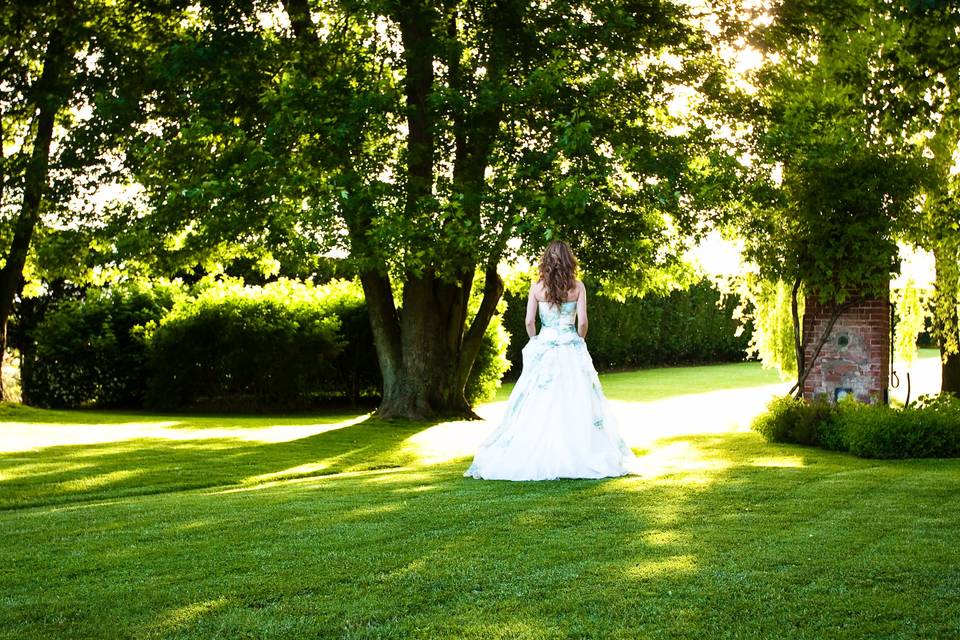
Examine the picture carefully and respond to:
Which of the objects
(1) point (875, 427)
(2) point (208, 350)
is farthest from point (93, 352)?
(1) point (875, 427)

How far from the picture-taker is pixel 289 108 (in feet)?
45.4

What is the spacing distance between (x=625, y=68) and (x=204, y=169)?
646 centimetres

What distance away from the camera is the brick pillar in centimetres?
1562

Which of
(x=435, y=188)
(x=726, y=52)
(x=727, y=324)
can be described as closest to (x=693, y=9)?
(x=726, y=52)

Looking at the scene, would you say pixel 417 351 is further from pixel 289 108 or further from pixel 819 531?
pixel 819 531

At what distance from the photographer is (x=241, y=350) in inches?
841

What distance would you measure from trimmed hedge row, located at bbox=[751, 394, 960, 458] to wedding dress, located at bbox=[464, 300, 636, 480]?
4.54 m

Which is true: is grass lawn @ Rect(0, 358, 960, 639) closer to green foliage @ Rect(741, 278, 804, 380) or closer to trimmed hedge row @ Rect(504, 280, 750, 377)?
green foliage @ Rect(741, 278, 804, 380)

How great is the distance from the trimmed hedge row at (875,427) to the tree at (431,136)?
10.6 ft

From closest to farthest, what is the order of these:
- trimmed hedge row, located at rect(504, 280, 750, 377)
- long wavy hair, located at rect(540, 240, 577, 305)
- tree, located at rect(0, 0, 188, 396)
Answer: long wavy hair, located at rect(540, 240, 577, 305) < tree, located at rect(0, 0, 188, 396) < trimmed hedge row, located at rect(504, 280, 750, 377)

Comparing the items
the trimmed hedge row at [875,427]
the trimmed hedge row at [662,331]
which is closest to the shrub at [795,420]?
the trimmed hedge row at [875,427]

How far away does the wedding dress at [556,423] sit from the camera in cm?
959

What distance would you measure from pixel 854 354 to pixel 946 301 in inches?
75.1

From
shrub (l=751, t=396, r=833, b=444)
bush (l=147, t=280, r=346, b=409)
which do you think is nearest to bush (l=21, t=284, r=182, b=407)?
bush (l=147, t=280, r=346, b=409)
